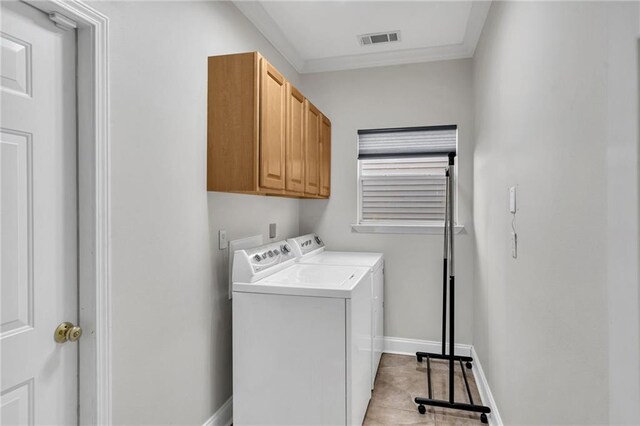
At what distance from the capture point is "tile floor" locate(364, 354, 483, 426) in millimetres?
2348

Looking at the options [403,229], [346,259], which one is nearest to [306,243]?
[346,259]

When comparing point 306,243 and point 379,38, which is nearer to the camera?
point 379,38

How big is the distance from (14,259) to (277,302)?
1158mm

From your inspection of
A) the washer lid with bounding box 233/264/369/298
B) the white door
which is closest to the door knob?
the white door

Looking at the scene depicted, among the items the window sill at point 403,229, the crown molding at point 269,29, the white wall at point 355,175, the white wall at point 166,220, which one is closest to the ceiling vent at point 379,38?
the white wall at point 355,175

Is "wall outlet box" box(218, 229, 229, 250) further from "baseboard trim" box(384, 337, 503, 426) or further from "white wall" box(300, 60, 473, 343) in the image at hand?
"baseboard trim" box(384, 337, 503, 426)

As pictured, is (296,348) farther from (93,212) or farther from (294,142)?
(294,142)

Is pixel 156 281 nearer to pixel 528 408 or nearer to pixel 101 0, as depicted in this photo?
pixel 101 0

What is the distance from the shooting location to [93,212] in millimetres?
1328

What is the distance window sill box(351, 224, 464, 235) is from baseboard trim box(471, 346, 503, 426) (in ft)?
3.34

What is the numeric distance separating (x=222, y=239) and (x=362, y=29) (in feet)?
6.23

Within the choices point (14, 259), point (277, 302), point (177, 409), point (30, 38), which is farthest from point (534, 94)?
point (177, 409)

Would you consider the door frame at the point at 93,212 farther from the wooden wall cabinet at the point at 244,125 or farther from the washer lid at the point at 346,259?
the washer lid at the point at 346,259

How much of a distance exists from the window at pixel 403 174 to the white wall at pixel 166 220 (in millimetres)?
1549
